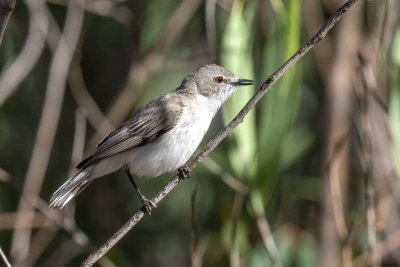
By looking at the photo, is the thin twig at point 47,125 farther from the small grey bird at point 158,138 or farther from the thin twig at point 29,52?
the small grey bird at point 158,138

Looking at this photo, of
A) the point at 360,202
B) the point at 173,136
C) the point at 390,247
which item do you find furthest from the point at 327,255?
the point at 173,136

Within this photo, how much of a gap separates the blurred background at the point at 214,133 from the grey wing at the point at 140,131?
1.07ft

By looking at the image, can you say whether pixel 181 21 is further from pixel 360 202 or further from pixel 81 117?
pixel 360 202

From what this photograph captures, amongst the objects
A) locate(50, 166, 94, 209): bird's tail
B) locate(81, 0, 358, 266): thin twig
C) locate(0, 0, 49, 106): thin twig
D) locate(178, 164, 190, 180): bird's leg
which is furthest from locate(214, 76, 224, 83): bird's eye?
locate(81, 0, 358, 266): thin twig

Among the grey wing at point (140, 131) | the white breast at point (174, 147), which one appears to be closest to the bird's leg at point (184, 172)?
the white breast at point (174, 147)

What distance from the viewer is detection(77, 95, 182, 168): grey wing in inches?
173

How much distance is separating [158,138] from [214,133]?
1.57 metres

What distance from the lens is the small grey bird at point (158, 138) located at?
4.29 meters

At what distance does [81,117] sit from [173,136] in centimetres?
101

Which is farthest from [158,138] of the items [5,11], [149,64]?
[5,11]

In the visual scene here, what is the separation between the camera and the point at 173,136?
4.36 metres

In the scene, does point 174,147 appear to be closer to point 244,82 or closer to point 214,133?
point 244,82

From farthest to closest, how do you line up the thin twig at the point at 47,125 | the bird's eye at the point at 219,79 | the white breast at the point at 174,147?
the thin twig at the point at 47,125 < the bird's eye at the point at 219,79 < the white breast at the point at 174,147

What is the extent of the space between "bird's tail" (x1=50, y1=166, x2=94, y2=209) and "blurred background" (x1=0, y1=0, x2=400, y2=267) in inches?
15.7
